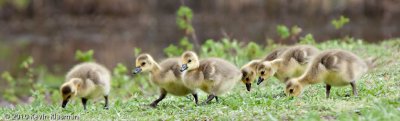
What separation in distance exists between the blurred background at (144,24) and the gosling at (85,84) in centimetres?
888

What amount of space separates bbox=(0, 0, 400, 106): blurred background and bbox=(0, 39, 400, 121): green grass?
949 cm

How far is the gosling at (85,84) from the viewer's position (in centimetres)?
927

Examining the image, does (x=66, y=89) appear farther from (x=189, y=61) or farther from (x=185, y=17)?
(x=185, y=17)

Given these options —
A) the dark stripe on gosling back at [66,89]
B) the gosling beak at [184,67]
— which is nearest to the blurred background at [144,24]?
the dark stripe on gosling back at [66,89]

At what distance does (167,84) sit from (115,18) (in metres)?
19.7

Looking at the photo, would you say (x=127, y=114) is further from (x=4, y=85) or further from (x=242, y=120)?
(x=4, y=85)

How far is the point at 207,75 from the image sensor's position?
8578 mm

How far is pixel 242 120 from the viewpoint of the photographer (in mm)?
7430

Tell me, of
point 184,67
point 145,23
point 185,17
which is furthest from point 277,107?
point 145,23

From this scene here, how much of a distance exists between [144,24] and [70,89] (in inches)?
716

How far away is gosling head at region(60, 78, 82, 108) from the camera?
920cm

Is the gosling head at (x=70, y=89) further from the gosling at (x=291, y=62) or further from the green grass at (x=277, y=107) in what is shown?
the gosling at (x=291, y=62)

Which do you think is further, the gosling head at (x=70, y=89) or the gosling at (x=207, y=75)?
the gosling head at (x=70, y=89)

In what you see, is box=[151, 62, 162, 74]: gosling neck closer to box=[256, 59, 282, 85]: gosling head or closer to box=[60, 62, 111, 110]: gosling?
box=[60, 62, 111, 110]: gosling
